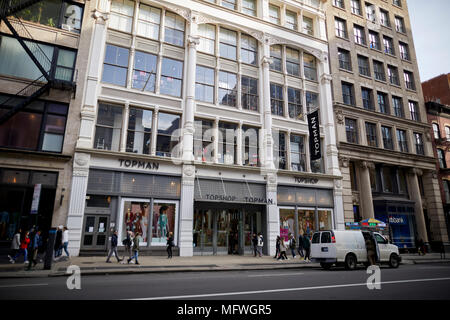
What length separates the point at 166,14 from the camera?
22953mm

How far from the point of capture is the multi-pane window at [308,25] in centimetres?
2885

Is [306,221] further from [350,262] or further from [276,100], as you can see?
[276,100]

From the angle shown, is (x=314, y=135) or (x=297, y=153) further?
(x=297, y=153)

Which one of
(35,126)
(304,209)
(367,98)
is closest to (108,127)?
(35,126)

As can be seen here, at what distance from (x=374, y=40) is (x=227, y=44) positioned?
19.8 metres

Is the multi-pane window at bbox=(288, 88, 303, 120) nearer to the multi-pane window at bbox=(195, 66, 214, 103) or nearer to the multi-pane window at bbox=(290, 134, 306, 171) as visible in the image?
the multi-pane window at bbox=(290, 134, 306, 171)

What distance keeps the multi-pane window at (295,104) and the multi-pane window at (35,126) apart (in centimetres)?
1876

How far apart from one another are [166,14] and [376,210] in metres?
26.6

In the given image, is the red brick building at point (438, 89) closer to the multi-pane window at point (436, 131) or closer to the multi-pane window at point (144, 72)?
the multi-pane window at point (436, 131)

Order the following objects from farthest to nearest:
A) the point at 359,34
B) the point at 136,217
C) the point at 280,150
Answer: the point at 359,34, the point at 280,150, the point at 136,217

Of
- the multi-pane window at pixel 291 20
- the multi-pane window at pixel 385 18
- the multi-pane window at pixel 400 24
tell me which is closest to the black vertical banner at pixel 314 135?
the multi-pane window at pixel 291 20

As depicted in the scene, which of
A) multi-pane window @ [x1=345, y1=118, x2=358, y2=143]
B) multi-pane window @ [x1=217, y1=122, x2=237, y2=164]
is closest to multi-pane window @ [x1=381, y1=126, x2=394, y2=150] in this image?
multi-pane window @ [x1=345, y1=118, x2=358, y2=143]

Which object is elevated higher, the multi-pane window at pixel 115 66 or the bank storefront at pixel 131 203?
the multi-pane window at pixel 115 66

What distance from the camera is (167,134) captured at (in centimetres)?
2084
